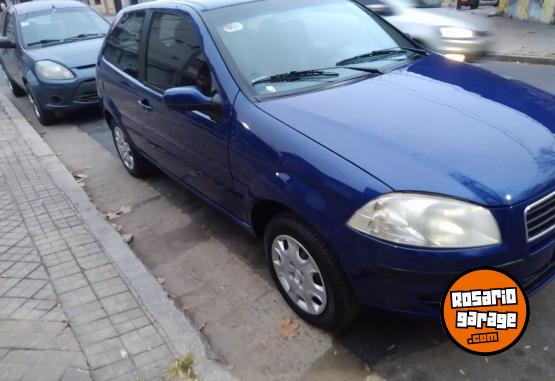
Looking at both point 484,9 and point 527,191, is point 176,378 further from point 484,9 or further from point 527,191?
point 484,9

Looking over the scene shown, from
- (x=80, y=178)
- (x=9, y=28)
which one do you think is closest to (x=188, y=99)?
(x=80, y=178)

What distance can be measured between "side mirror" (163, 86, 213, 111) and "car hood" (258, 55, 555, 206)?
1.37 feet

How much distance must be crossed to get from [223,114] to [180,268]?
130cm

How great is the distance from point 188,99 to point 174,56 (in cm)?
76

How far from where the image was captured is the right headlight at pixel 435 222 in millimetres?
2047

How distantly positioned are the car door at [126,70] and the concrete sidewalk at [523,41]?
24.5 feet

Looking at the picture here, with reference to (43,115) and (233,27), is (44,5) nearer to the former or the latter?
(43,115)

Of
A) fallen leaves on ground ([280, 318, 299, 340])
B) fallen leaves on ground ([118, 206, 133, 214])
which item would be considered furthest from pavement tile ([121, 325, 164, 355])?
fallen leaves on ground ([118, 206, 133, 214])

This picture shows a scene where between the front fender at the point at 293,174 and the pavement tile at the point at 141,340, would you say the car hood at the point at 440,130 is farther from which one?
the pavement tile at the point at 141,340

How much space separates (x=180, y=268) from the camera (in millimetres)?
3641

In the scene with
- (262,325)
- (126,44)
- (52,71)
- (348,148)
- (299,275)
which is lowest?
(262,325)

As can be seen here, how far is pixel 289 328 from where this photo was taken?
286cm

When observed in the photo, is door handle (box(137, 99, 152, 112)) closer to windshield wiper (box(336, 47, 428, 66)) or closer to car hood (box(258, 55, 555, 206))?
car hood (box(258, 55, 555, 206))

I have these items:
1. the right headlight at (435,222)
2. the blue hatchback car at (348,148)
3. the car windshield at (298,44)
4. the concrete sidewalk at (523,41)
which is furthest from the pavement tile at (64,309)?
the concrete sidewalk at (523,41)
